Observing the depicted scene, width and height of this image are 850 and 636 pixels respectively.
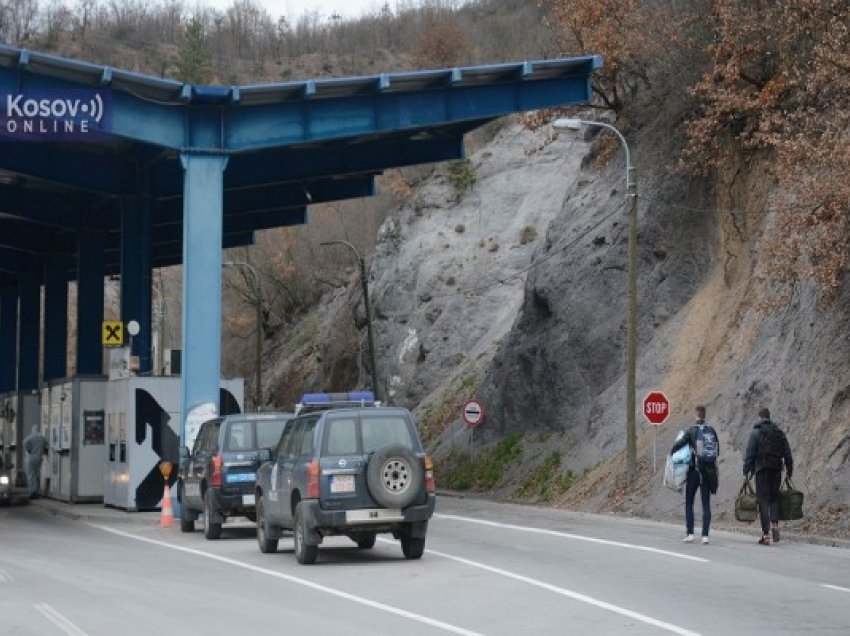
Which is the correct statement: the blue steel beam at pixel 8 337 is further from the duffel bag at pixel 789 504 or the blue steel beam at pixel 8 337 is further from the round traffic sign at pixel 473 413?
the duffel bag at pixel 789 504

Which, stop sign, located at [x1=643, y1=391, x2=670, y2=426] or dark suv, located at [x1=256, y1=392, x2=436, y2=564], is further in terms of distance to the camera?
stop sign, located at [x1=643, y1=391, x2=670, y2=426]

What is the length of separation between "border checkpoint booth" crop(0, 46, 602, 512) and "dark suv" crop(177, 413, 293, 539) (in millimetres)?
4964

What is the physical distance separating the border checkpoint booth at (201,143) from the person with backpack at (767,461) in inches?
517

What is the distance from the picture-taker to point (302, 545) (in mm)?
20094

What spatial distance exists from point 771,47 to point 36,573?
22051 mm

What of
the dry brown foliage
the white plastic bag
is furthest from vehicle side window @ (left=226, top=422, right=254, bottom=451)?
the dry brown foliage

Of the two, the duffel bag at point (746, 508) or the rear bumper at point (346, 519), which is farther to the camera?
the duffel bag at point (746, 508)

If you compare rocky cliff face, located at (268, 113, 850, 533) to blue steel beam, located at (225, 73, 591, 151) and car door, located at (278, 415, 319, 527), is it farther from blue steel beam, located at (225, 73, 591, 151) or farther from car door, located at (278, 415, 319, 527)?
car door, located at (278, 415, 319, 527)

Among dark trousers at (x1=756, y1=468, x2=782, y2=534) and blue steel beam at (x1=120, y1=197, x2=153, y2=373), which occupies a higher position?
blue steel beam at (x1=120, y1=197, x2=153, y2=373)

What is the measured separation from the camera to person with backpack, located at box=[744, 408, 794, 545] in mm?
22141

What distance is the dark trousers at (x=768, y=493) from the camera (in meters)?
22.2

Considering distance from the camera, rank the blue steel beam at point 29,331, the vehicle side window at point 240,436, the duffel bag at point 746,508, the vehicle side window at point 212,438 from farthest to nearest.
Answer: the blue steel beam at point 29,331 < the vehicle side window at point 212,438 < the vehicle side window at point 240,436 < the duffel bag at point 746,508

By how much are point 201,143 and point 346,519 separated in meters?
14.8

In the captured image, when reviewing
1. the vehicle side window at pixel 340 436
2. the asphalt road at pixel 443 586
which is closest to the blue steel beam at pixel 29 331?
the asphalt road at pixel 443 586
